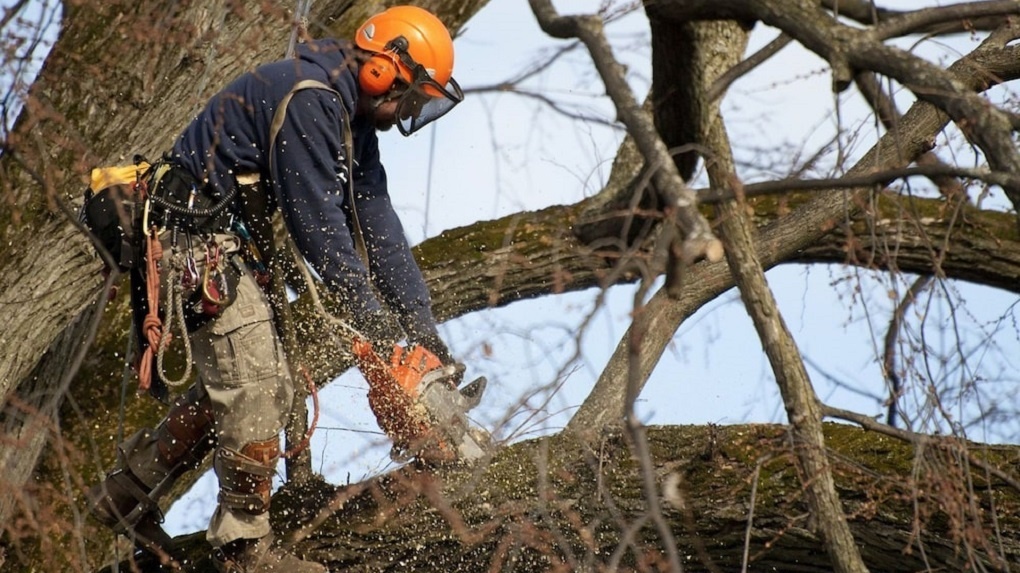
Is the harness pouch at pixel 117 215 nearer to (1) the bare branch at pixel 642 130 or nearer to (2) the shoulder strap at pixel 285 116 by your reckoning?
(2) the shoulder strap at pixel 285 116

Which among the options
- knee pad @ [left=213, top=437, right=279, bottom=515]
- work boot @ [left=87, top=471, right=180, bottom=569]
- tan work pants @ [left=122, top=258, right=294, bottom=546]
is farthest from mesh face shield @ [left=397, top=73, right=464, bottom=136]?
work boot @ [left=87, top=471, right=180, bottom=569]

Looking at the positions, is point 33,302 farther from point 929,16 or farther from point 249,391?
point 929,16

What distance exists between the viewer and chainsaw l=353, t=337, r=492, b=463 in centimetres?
405

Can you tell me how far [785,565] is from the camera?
4156 millimetres

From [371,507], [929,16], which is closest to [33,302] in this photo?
[371,507]

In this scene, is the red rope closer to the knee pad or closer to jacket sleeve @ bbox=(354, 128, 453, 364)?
the knee pad

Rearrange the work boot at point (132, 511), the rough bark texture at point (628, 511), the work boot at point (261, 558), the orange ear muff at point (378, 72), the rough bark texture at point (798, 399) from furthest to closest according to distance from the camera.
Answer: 1. the work boot at point (132, 511)
2. the orange ear muff at point (378, 72)
3. the work boot at point (261, 558)
4. the rough bark texture at point (628, 511)
5. the rough bark texture at point (798, 399)

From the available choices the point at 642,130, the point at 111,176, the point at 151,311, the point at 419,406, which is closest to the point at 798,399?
the point at 642,130

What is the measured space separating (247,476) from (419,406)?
0.62 metres

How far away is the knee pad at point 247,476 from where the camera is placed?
4125mm

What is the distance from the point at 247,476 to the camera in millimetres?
4129

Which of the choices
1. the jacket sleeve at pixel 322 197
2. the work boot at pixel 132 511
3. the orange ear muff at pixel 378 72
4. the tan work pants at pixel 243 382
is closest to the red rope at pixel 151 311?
the tan work pants at pixel 243 382

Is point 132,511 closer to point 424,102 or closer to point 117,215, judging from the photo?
point 117,215

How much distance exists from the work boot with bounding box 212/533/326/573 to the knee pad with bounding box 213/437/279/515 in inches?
4.5
